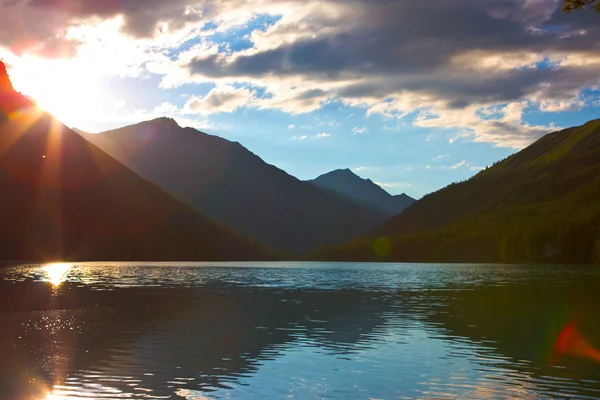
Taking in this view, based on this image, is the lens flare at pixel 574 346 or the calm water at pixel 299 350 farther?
the lens flare at pixel 574 346

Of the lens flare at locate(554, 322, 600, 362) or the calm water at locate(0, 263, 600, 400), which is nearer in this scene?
the calm water at locate(0, 263, 600, 400)

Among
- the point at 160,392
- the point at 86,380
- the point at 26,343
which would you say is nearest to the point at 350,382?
the point at 160,392

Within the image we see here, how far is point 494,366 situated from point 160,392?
1953 centimetres

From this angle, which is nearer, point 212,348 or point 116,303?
point 212,348

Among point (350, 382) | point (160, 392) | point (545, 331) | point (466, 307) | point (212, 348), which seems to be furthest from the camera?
point (466, 307)

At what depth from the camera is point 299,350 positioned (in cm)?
4566

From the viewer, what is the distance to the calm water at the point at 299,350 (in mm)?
33719

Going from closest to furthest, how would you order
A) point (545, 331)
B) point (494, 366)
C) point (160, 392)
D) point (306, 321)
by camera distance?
point (160, 392), point (494, 366), point (545, 331), point (306, 321)

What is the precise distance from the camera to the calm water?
33.7m

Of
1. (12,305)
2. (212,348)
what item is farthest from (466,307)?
(12,305)

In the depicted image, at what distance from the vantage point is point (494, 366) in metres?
39.8

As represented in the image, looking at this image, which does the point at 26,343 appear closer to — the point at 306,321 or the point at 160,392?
the point at 160,392

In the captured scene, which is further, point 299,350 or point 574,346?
point 574,346

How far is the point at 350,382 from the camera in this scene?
1384 inches
